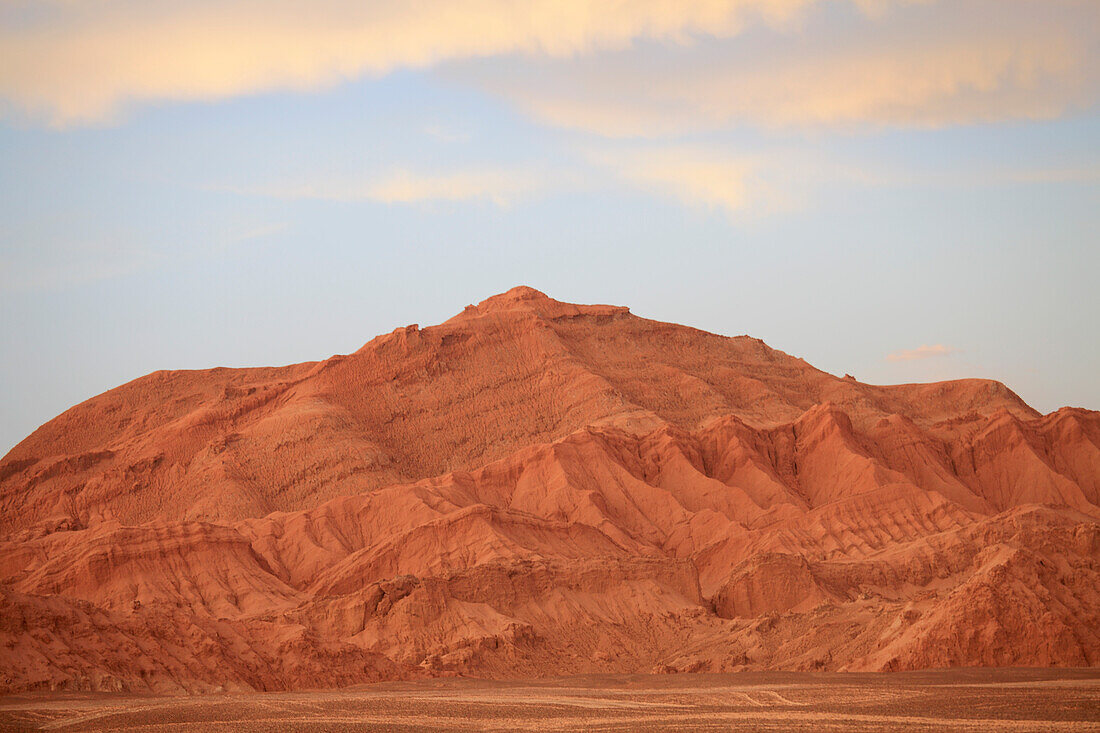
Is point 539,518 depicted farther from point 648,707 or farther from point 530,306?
point 530,306

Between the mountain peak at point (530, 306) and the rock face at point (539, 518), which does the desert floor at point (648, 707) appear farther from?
the mountain peak at point (530, 306)

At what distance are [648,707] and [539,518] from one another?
36.2 metres

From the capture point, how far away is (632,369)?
367 feet

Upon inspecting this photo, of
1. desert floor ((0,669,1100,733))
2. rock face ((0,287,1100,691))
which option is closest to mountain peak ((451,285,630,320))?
rock face ((0,287,1100,691))

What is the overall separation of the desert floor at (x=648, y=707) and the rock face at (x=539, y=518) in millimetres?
3794

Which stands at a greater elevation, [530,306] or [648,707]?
[530,306]

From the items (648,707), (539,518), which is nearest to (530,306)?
(539,518)

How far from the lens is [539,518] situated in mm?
72562

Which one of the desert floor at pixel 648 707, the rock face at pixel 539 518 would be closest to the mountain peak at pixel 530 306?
the rock face at pixel 539 518

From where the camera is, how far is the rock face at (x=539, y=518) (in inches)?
1772

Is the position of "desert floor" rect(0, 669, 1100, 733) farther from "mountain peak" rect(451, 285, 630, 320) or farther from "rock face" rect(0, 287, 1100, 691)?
"mountain peak" rect(451, 285, 630, 320)

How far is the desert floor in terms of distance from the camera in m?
32.1

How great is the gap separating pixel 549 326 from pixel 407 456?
19351 mm

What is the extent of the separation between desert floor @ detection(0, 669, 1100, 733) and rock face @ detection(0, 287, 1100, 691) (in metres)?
3.79
